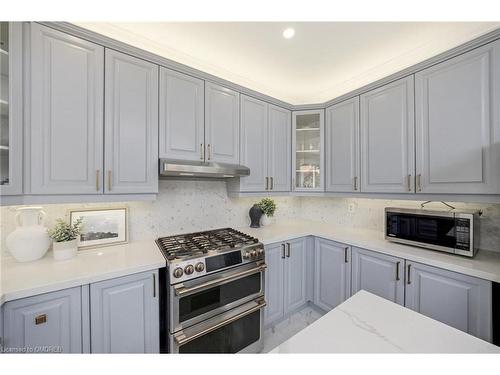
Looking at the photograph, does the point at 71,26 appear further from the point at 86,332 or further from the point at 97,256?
the point at 86,332

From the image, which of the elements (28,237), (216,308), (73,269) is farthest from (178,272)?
(28,237)

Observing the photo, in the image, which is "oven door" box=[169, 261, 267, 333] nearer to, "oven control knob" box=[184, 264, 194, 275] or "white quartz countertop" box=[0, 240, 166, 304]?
"oven control knob" box=[184, 264, 194, 275]

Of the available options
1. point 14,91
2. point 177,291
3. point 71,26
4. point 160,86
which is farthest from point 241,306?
point 71,26

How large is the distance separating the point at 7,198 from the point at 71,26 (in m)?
1.04

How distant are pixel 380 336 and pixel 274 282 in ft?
4.26

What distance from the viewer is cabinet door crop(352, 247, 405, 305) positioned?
1.50 m

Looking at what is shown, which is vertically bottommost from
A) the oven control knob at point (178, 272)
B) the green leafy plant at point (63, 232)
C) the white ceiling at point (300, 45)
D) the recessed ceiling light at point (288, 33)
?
the oven control knob at point (178, 272)

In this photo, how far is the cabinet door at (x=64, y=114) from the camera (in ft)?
3.62

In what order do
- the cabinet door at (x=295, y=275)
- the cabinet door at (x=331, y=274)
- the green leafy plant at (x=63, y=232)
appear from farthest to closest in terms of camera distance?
the cabinet door at (x=295, y=275)
the cabinet door at (x=331, y=274)
the green leafy plant at (x=63, y=232)

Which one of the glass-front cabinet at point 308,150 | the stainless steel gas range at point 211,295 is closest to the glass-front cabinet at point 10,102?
the stainless steel gas range at point 211,295

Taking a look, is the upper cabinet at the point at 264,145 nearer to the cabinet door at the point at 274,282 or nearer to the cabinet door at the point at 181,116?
the cabinet door at the point at 181,116

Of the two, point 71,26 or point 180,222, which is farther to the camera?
point 180,222

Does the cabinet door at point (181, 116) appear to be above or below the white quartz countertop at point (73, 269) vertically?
above

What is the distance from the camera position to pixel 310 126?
2.37 metres
